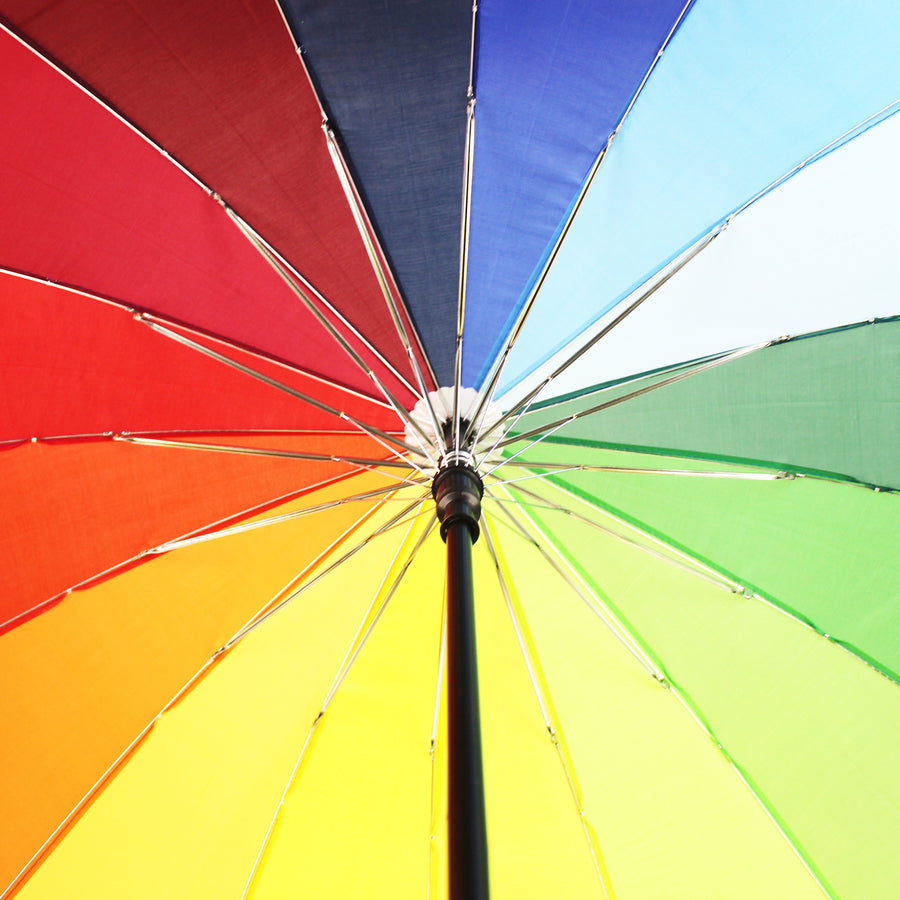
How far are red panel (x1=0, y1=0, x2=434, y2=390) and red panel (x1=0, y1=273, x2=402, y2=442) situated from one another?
50 centimetres

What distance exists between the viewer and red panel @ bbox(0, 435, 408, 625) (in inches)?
89.4

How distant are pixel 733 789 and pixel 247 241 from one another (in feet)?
7.57

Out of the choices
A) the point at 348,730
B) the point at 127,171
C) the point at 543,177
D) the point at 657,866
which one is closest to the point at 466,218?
the point at 543,177

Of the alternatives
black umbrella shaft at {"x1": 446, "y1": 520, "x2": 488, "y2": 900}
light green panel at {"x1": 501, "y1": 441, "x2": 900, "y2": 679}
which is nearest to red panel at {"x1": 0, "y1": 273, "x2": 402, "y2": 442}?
black umbrella shaft at {"x1": 446, "y1": 520, "x2": 488, "y2": 900}

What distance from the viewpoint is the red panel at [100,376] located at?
85.4 inches

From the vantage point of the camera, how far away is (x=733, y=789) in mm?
2447

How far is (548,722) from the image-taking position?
103 inches

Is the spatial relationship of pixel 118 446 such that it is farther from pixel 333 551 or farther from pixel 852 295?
pixel 852 295

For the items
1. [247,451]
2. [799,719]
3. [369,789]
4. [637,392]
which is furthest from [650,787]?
[247,451]

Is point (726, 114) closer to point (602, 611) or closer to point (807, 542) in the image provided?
point (807, 542)

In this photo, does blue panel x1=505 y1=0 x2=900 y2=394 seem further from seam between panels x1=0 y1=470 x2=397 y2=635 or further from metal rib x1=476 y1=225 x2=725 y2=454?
seam between panels x1=0 y1=470 x2=397 y2=635

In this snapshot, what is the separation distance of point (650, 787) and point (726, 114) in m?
2.09

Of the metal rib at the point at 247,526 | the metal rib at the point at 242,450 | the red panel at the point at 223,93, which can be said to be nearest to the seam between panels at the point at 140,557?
the metal rib at the point at 247,526

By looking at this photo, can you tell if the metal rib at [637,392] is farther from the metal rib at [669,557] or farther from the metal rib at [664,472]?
the metal rib at [669,557]
